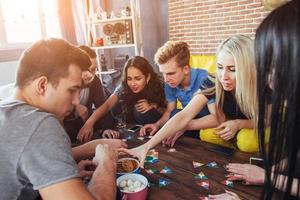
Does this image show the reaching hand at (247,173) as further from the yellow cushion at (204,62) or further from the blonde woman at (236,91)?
the yellow cushion at (204,62)

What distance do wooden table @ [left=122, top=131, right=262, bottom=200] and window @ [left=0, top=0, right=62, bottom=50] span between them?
4.17 meters

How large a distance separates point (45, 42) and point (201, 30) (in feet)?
12.7

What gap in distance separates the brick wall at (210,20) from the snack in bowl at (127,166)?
3.09m

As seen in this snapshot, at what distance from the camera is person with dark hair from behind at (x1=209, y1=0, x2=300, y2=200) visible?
623mm

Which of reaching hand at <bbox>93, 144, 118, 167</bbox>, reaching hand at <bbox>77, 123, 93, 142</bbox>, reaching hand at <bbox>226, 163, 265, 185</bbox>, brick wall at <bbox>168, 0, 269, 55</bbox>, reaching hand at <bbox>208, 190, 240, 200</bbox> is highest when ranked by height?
brick wall at <bbox>168, 0, 269, 55</bbox>

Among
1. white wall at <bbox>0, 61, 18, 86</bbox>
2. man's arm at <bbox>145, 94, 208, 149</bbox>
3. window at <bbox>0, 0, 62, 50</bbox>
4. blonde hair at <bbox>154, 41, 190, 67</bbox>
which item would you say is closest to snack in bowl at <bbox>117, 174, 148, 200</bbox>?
man's arm at <bbox>145, 94, 208, 149</bbox>

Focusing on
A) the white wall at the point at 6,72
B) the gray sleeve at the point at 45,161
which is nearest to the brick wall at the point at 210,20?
the white wall at the point at 6,72

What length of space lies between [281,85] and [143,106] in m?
1.50

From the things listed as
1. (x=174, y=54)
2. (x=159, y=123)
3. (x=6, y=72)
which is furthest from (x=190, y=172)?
(x=6, y=72)

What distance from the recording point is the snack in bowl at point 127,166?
1.09 meters

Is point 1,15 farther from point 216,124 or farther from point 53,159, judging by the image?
point 53,159

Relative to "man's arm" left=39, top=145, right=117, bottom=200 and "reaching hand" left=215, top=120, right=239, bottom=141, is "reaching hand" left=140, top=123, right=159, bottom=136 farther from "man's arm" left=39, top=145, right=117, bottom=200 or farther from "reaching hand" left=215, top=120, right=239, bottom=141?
"man's arm" left=39, top=145, right=117, bottom=200

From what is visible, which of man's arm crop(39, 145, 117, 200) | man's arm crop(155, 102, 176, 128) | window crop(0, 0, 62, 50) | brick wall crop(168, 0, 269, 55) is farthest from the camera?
window crop(0, 0, 62, 50)

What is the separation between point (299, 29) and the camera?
0.60 meters
